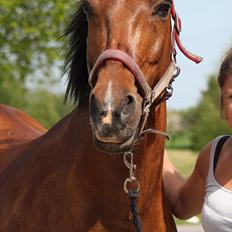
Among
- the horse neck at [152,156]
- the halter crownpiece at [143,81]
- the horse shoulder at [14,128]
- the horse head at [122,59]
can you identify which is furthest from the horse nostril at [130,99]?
the horse shoulder at [14,128]

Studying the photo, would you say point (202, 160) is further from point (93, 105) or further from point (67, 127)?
point (93, 105)

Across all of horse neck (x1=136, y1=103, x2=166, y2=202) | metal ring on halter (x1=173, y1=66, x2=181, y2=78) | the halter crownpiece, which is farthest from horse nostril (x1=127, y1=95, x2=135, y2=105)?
metal ring on halter (x1=173, y1=66, x2=181, y2=78)

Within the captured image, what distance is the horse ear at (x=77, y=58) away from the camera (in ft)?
10.0

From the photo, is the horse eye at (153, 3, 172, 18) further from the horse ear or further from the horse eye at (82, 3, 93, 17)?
the horse ear

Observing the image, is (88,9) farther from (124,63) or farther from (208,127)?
(208,127)

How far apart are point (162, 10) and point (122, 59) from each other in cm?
39

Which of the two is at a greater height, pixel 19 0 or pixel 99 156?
pixel 99 156

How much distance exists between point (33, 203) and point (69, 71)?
2.40 ft

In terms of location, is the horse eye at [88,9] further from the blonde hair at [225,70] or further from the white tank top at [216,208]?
the white tank top at [216,208]

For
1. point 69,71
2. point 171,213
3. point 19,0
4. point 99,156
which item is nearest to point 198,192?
point 171,213

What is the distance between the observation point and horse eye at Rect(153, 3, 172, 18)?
2.65 m

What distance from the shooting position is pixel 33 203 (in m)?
3.01

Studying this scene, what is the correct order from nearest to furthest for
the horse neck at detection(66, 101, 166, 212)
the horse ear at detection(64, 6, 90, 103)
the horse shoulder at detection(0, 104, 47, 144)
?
the horse neck at detection(66, 101, 166, 212) < the horse ear at detection(64, 6, 90, 103) < the horse shoulder at detection(0, 104, 47, 144)

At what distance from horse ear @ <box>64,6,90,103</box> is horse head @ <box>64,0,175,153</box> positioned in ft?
1.08
